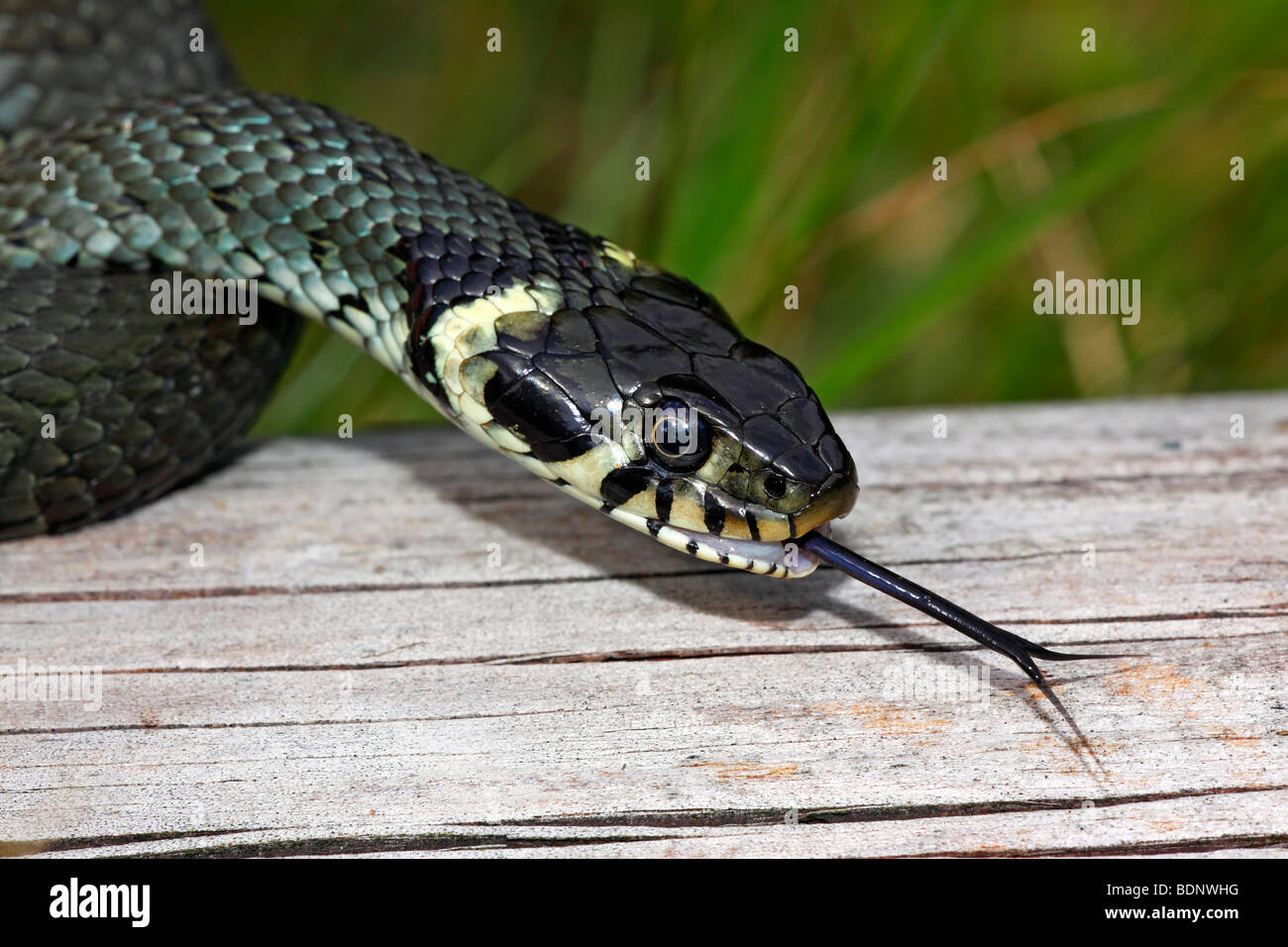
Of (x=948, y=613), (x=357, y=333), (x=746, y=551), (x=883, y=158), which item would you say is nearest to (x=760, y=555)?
(x=746, y=551)

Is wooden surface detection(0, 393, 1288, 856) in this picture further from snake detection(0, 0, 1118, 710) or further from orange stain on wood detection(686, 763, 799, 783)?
snake detection(0, 0, 1118, 710)

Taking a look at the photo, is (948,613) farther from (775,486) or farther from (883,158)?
(883,158)

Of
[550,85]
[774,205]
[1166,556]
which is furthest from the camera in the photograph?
[550,85]

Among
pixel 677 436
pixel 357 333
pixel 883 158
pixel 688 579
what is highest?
pixel 883 158

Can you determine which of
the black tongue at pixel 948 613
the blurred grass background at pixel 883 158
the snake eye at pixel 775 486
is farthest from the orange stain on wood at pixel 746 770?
the blurred grass background at pixel 883 158

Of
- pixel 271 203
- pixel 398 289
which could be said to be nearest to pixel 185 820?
pixel 398 289

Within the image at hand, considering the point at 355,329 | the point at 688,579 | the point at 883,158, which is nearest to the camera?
the point at 688,579
